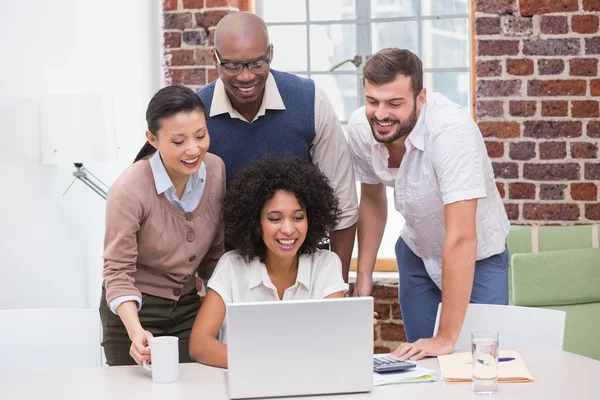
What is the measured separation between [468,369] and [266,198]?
0.73 meters

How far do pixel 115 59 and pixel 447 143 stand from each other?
5.97 ft

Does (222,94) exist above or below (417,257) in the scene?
above

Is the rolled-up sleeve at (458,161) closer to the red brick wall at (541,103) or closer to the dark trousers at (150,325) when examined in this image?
the dark trousers at (150,325)

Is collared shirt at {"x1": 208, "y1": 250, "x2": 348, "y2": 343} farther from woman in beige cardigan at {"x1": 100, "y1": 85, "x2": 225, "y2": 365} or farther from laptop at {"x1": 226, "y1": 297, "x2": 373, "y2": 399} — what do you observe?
laptop at {"x1": 226, "y1": 297, "x2": 373, "y2": 399}

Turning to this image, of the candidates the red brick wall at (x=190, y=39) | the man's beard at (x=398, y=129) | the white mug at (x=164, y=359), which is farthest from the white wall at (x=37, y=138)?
the man's beard at (x=398, y=129)

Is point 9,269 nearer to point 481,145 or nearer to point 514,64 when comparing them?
point 481,145

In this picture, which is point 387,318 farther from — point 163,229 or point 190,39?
point 163,229

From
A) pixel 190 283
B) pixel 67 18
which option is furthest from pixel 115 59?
pixel 190 283

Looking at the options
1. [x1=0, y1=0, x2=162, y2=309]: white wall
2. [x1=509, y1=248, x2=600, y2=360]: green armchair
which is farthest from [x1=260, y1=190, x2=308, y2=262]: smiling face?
[x1=509, y1=248, x2=600, y2=360]: green armchair

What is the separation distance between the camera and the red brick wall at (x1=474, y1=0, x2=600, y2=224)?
3576mm

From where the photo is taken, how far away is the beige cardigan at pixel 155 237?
6.97ft

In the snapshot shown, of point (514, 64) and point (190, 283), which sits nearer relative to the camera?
point (190, 283)

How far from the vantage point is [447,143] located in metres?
2.20

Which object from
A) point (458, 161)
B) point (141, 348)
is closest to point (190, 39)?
point (458, 161)
